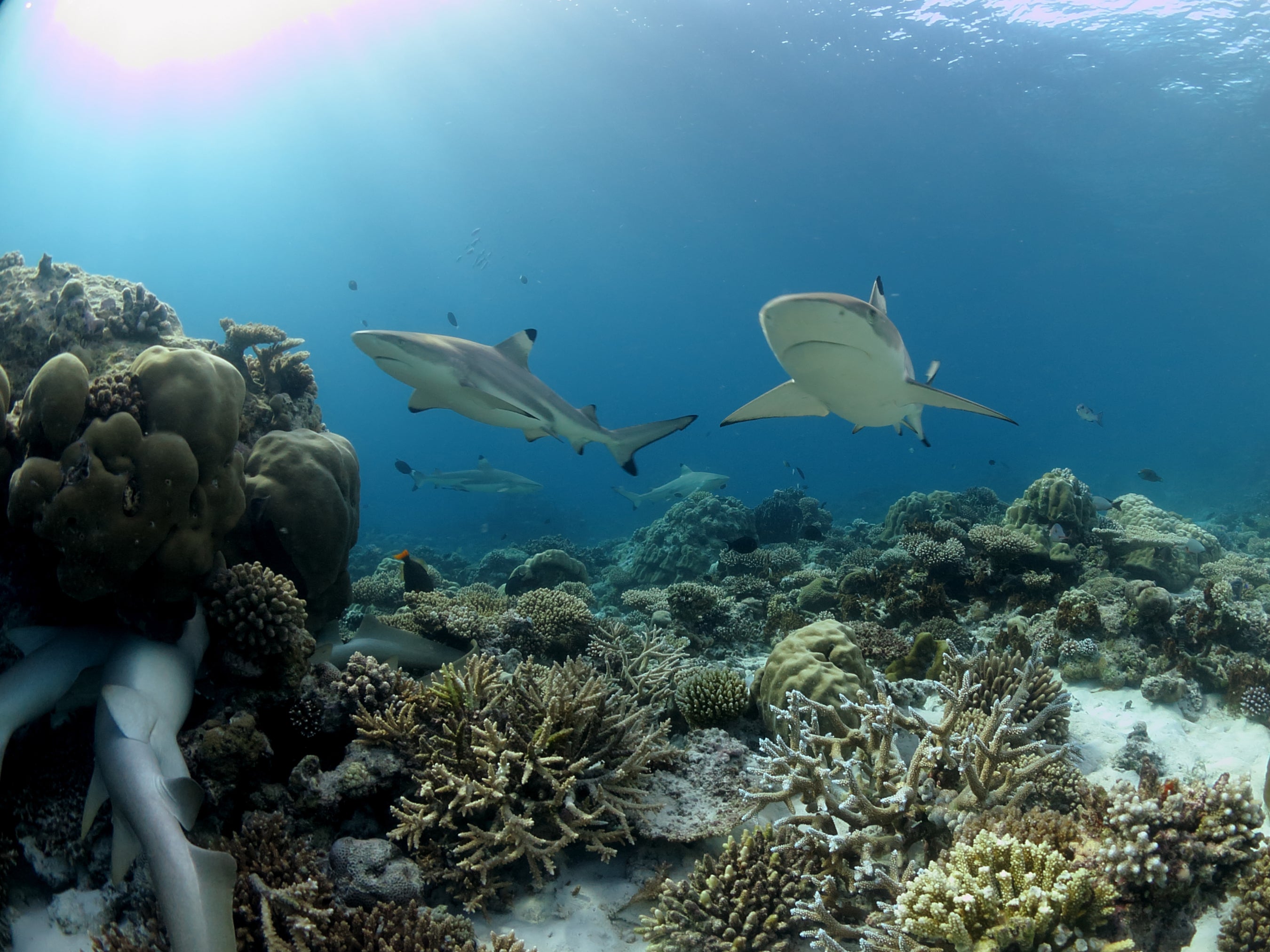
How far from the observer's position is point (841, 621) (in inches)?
346

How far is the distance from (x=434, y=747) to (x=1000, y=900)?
10.8 feet

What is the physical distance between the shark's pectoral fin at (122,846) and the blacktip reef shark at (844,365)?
525 centimetres

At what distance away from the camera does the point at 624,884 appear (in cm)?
354

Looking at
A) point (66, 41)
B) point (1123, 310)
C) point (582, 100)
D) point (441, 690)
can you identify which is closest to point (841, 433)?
point (1123, 310)

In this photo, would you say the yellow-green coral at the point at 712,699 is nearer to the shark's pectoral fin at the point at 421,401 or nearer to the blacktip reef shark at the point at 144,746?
the blacktip reef shark at the point at 144,746

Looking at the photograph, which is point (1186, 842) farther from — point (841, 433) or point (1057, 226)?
point (841, 433)

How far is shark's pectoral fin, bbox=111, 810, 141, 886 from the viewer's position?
9.83 feet

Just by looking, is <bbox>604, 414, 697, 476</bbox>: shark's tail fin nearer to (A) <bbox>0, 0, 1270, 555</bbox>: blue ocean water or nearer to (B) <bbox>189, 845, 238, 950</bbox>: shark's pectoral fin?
(B) <bbox>189, 845, 238, 950</bbox>: shark's pectoral fin

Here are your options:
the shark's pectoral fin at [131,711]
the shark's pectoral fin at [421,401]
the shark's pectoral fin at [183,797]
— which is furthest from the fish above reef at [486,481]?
the shark's pectoral fin at [183,797]

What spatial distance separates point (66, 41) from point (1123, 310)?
462 ft

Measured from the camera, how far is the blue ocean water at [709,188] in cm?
3356

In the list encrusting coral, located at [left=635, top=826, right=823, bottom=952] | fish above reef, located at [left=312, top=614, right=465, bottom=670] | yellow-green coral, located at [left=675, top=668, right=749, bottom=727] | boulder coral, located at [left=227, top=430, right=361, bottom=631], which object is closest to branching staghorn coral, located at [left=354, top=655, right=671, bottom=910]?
encrusting coral, located at [left=635, top=826, right=823, bottom=952]

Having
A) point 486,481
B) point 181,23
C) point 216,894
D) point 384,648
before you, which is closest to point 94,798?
point 216,894

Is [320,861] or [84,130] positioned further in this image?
[84,130]
